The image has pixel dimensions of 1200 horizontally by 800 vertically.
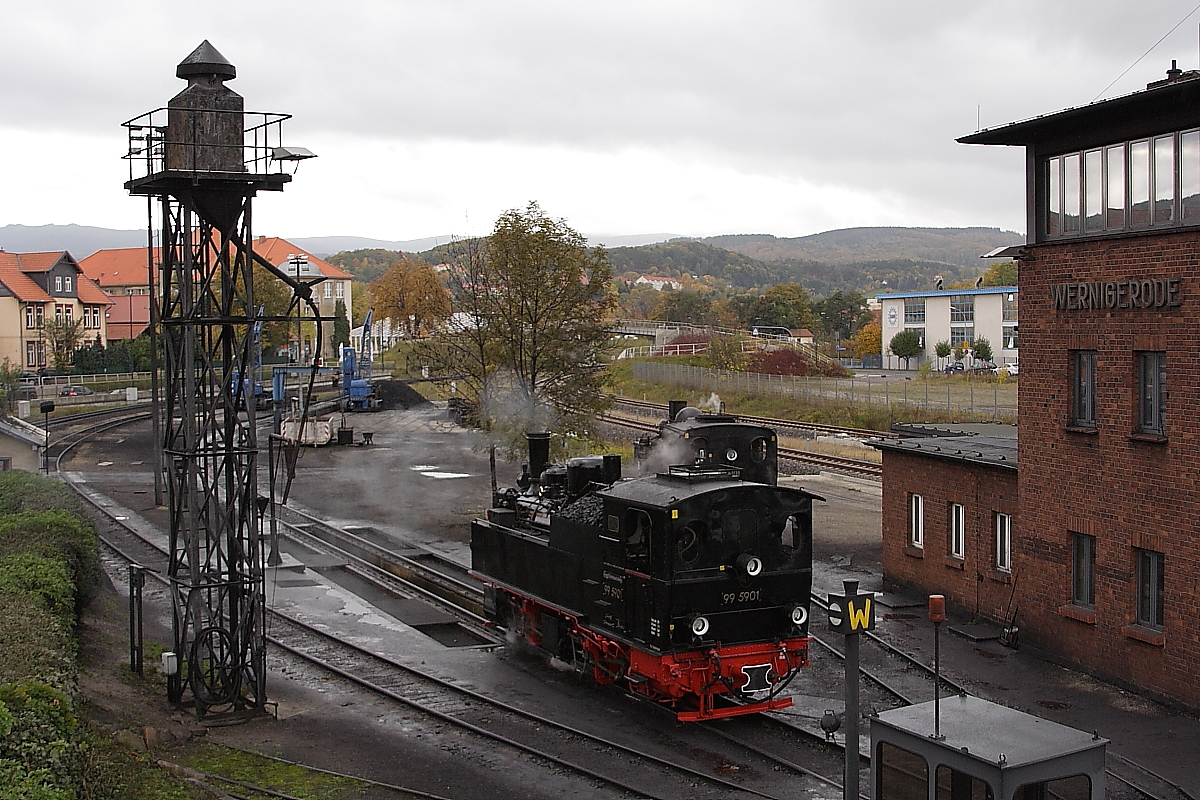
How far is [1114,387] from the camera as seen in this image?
52.0 feet

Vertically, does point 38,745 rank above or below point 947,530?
above

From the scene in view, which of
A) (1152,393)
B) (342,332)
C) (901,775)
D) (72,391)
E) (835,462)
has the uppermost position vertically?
(342,332)

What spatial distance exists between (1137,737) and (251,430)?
1204 centimetres

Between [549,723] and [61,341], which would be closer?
[549,723]

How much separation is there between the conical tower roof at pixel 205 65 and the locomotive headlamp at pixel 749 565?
938 cm

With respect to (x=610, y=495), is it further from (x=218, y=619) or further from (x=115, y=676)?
(x=115, y=676)

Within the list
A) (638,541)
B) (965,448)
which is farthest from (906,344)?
(638,541)

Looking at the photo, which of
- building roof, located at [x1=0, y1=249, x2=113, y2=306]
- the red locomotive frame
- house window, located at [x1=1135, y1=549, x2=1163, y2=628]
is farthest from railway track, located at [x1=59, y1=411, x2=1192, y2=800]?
building roof, located at [x1=0, y1=249, x2=113, y2=306]

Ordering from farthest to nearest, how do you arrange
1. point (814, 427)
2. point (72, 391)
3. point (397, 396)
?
point (397, 396)
point (72, 391)
point (814, 427)

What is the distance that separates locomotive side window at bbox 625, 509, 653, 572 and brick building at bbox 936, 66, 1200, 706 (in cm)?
670

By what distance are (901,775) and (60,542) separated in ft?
49.5

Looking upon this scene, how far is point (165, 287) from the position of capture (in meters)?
15.9

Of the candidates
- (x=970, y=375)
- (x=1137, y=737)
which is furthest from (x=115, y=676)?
(x=970, y=375)

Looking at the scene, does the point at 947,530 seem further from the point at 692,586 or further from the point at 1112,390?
the point at 692,586
